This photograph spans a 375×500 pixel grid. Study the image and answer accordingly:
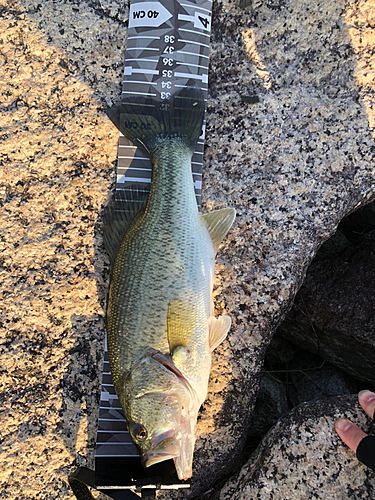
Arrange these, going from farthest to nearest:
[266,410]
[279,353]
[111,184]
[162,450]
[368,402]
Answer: [279,353]
[266,410]
[111,184]
[368,402]
[162,450]

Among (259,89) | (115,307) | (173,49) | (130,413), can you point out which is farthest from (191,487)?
(173,49)

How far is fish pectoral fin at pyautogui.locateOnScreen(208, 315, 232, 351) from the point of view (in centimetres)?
221

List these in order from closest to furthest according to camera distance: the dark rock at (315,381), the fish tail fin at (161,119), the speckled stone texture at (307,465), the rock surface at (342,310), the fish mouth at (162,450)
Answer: the fish mouth at (162,450), the speckled stone texture at (307,465), the fish tail fin at (161,119), the rock surface at (342,310), the dark rock at (315,381)

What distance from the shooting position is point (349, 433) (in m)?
2.24

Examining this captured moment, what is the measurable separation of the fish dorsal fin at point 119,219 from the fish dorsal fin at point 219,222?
1.45 ft

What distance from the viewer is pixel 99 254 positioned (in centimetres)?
258

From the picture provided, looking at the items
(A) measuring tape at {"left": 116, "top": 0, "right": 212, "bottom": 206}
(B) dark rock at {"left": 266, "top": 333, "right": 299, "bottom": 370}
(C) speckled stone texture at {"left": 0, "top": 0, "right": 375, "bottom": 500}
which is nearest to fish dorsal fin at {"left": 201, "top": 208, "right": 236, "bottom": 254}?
(C) speckled stone texture at {"left": 0, "top": 0, "right": 375, "bottom": 500}

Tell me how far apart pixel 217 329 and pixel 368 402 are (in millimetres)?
1096

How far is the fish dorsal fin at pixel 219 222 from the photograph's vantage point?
237 cm

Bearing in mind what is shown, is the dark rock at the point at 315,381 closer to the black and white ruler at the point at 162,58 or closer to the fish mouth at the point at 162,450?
the fish mouth at the point at 162,450

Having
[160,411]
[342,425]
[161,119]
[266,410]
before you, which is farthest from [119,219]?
[266,410]

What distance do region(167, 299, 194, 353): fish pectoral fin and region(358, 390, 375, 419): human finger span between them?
4.12 feet

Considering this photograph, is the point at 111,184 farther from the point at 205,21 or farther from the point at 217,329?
the point at 205,21

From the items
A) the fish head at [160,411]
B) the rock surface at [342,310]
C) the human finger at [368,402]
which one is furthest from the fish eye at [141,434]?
the rock surface at [342,310]
